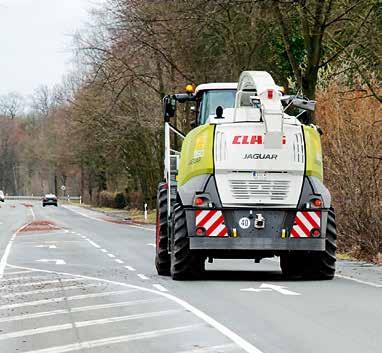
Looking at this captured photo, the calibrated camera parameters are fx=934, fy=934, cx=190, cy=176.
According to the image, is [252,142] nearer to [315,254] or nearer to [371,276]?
[315,254]

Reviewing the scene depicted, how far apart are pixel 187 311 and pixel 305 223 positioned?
15.0 ft

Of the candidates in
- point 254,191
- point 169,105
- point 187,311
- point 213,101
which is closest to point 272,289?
point 254,191

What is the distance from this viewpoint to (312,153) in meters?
16.5

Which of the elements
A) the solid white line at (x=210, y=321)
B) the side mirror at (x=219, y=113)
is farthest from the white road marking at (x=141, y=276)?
the side mirror at (x=219, y=113)

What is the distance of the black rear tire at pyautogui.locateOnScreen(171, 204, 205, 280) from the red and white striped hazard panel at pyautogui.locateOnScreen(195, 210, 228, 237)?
1.06 feet

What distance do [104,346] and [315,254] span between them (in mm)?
7809

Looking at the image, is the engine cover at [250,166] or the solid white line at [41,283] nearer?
the engine cover at [250,166]

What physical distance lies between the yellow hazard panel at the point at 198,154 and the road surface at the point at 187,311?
1.96 metres

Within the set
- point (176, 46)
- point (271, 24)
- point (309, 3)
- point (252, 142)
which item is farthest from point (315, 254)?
point (176, 46)

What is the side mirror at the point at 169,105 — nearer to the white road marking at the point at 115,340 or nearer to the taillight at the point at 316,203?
the taillight at the point at 316,203

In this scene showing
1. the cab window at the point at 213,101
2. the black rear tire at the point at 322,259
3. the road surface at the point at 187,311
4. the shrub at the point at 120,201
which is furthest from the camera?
the shrub at the point at 120,201

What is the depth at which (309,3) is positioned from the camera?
3005cm

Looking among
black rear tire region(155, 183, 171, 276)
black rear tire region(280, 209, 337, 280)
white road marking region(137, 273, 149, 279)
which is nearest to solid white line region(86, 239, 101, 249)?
white road marking region(137, 273, 149, 279)

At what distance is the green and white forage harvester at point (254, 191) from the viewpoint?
633 inches
